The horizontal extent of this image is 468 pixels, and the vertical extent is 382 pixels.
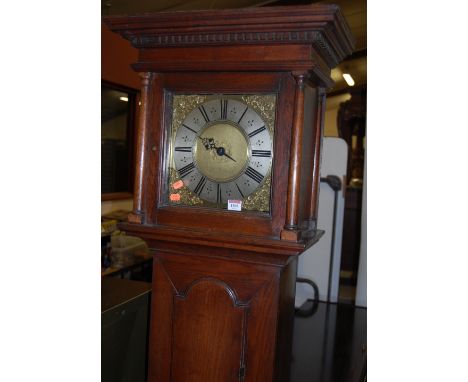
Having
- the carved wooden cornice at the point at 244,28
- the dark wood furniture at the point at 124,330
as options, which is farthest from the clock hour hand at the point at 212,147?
the dark wood furniture at the point at 124,330

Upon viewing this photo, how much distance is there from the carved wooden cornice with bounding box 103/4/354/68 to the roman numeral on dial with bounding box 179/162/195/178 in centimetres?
30

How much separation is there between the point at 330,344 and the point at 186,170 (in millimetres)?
837

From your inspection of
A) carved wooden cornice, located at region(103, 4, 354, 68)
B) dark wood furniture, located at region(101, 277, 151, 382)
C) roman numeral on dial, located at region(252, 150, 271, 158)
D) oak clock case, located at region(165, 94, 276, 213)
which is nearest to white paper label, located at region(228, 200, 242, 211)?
oak clock case, located at region(165, 94, 276, 213)

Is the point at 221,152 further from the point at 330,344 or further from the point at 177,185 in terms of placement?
the point at 330,344

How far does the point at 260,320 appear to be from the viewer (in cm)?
111

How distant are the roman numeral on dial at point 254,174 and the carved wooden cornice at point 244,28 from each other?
30 cm

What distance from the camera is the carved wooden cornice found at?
37.3 inches

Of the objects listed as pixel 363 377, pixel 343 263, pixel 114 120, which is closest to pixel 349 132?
pixel 343 263

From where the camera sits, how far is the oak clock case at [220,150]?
1069mm

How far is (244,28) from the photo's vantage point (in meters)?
1.00

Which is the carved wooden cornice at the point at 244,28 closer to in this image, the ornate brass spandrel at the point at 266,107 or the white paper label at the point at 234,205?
the ornate brass spandrel at the point at 266,107

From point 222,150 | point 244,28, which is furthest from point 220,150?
point 244,28

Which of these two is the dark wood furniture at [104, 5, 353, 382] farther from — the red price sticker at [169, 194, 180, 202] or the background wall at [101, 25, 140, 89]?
the background wall at [101, 25, 140, 89]

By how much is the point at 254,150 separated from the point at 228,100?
142 millimetres
